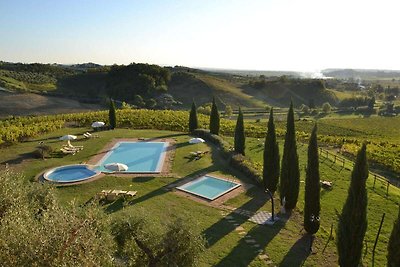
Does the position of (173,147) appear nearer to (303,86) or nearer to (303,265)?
(303,265)

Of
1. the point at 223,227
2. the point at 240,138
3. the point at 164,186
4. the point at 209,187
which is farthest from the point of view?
the point at 240,138

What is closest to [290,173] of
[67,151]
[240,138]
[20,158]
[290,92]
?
[240,138]

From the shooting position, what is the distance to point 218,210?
18922 millimetres

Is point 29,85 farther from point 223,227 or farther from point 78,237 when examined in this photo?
point 78,237

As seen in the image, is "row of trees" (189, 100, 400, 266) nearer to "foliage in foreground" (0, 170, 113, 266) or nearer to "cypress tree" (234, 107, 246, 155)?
"cypress tree" (234, 107, 246, 155)

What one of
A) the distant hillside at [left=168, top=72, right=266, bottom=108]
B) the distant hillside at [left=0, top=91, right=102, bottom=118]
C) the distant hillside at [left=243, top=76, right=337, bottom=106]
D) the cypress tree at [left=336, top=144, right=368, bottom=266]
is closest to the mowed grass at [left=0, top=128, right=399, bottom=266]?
the cypress tree at [left=336, top=144, right=368, bottom=266]

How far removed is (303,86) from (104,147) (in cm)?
9168

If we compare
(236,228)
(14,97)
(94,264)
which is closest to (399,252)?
(236,228)

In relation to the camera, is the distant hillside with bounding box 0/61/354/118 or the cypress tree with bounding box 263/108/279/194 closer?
the cypress tree with bounding box 263/108/279/194

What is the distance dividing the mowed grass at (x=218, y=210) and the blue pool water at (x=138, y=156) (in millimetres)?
1503

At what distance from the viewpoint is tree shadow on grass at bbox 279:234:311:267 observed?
1401 cm

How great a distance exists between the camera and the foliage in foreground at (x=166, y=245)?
32.7 feet

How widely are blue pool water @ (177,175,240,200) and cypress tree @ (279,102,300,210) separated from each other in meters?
4.07

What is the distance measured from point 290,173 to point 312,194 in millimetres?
2580
